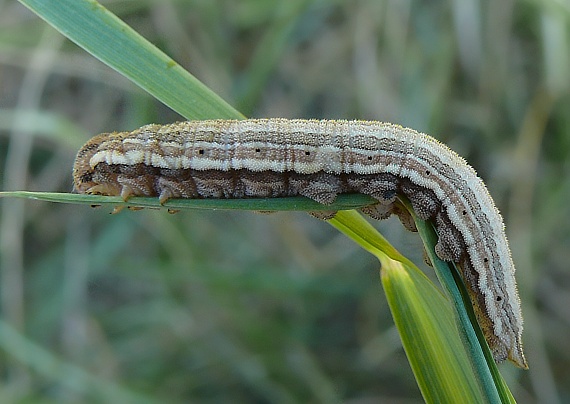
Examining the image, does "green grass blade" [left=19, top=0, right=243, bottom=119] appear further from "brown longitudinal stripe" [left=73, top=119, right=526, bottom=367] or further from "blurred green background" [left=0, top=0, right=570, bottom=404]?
"blurred green background" [left=0, top=0, right=570, bottom=404]

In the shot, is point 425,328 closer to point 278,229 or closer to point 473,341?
point 473,341

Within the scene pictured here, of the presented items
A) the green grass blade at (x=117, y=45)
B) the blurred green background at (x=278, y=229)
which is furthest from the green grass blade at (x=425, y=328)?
the blurred green background at (x=278, y=229)

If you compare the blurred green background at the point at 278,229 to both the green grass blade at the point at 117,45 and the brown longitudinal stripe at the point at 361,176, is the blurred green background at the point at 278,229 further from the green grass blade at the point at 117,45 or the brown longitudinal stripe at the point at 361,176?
the green grass blade at the point at 117,45

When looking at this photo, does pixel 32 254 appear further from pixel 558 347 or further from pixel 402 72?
pixel 558 347

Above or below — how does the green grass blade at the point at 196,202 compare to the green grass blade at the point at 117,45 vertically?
below

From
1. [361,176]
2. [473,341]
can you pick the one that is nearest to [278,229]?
[361,176]

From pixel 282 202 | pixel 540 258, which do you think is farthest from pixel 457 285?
pixel 540 258
